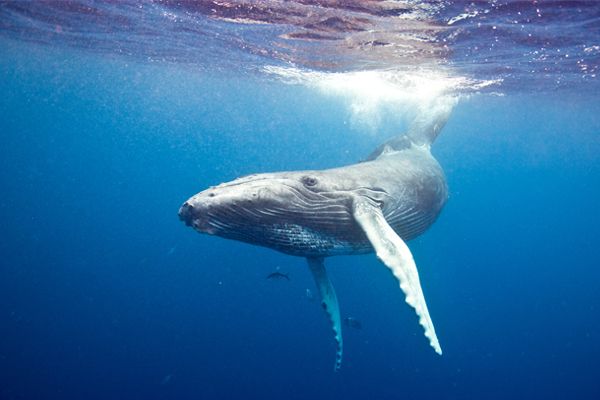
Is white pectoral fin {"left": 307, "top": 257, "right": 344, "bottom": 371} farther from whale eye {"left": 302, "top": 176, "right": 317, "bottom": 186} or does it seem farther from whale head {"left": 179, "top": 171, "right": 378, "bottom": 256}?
whale eye {"left": 302, "top": 176, "right": 317, "bottom": 186}

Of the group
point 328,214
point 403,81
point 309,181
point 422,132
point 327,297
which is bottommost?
point 327,297

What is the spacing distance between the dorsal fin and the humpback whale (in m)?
2.65

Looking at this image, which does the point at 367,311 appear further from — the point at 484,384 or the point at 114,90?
the point at 114,90

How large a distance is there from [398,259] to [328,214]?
4.11 feet

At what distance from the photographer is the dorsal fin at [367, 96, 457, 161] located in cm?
1065

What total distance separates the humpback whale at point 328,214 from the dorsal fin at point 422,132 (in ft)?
8.70

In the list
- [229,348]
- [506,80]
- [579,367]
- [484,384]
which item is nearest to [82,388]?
[229,348]

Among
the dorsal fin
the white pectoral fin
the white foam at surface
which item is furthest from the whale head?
the white foam at surface

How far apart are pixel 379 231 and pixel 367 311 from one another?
1158 inches

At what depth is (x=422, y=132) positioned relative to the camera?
12.1 meters

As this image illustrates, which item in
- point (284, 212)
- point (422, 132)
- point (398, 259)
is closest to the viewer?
point (398, 259)

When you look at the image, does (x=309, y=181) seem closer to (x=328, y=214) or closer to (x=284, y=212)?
(x=328, y=214)

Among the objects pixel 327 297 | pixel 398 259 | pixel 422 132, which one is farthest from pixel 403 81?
pixel 398 259

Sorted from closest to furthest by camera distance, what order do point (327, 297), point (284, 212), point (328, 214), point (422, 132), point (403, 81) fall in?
1. point (284, 212)
2. point (328, 214)
3. point (327, 297)
4. point (422, 132)
5. point (403, 81)
